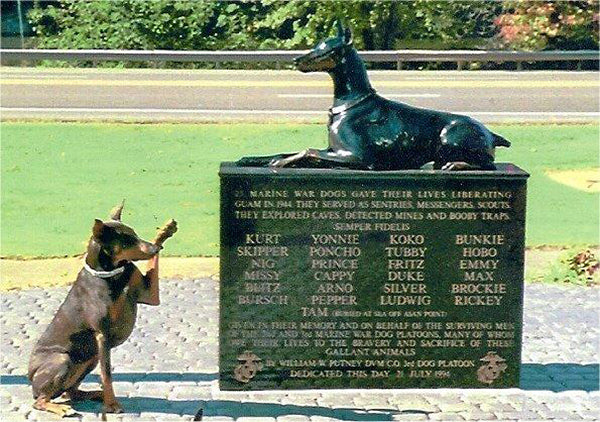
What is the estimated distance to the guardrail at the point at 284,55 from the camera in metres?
25.8

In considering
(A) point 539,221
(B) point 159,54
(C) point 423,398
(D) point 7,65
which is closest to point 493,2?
(B) point 159,54

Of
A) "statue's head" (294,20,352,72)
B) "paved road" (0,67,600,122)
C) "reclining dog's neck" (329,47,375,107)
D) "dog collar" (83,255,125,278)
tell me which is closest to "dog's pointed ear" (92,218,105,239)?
"dog collar" (83,255,125,278)

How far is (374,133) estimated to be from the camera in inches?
318

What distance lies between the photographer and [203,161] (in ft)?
53.1

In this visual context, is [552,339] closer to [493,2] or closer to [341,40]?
[341,40]

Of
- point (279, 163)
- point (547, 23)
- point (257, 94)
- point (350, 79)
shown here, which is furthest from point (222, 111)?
point (279, 163)

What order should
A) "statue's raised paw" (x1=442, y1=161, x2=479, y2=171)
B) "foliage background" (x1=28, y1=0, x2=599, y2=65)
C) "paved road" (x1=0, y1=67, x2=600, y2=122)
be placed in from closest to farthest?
1. "statue's raised paw" (x1=442, y1=161, x2=479, y2=171)
2. "paved road" (x1=0, y1=67, x2=600, y2=122)
3. "foliage background" (x1=28, y1=0, x2=599, y2=65)

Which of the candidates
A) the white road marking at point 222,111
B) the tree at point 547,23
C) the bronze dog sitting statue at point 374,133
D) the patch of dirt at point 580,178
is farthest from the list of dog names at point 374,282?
the tree at point 547,23

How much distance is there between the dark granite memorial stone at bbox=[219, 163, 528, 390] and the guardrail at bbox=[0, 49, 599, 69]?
17.4 meters

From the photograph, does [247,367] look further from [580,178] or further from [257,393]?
[580,178]

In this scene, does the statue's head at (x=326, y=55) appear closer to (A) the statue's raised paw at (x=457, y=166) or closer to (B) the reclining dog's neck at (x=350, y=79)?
(B) the reclining dog's neck at (x=350, y=79)

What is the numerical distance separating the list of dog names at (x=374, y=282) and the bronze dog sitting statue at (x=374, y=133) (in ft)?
0.98

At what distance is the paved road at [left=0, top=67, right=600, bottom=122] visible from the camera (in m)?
20.0

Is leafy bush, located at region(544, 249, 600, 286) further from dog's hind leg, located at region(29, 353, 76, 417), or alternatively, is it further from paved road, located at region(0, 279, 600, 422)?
dog's hind leg, located at region(29, 353, 76, 417)
